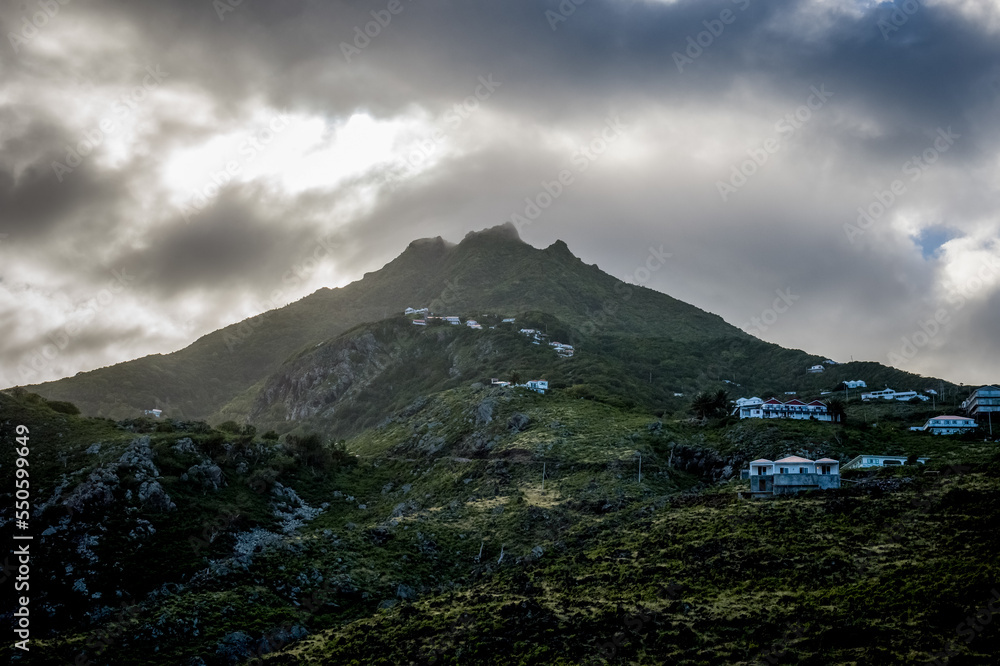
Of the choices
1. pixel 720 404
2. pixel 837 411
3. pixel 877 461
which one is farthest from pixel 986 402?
pixel 877 461

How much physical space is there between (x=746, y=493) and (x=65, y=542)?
70355 mm

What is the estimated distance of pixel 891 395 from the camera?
169250 millimetres

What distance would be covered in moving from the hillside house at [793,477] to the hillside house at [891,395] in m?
89.0

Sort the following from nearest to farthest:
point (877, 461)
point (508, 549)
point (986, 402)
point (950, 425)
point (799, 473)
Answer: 1. point (508, 549)
2. point (799, 473)
3. point (877, 461)
4. point (950, 425)
5. point (986, 402)

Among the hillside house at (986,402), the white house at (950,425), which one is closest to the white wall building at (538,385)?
the white house at (950,425)

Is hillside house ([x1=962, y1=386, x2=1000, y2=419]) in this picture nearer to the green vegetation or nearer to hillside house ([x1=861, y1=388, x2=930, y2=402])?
the green vegetation

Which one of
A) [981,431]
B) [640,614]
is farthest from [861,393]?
[640,614]

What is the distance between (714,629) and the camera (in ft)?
164

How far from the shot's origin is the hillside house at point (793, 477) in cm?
7825

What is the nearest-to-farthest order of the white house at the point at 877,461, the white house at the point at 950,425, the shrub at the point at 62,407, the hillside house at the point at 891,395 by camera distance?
1. the white house at the point at 877,461
2. the shrub at the point at 62,407
3. the white house at the point at 950,425
4. the hillside house at the point at 891,395

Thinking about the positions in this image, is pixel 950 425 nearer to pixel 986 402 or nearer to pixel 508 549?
pixel 986 402

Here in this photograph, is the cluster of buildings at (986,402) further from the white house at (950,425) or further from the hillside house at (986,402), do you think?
the white house at (950,425)

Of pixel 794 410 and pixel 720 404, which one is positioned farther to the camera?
pixel 720 404

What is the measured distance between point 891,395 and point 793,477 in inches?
4272
